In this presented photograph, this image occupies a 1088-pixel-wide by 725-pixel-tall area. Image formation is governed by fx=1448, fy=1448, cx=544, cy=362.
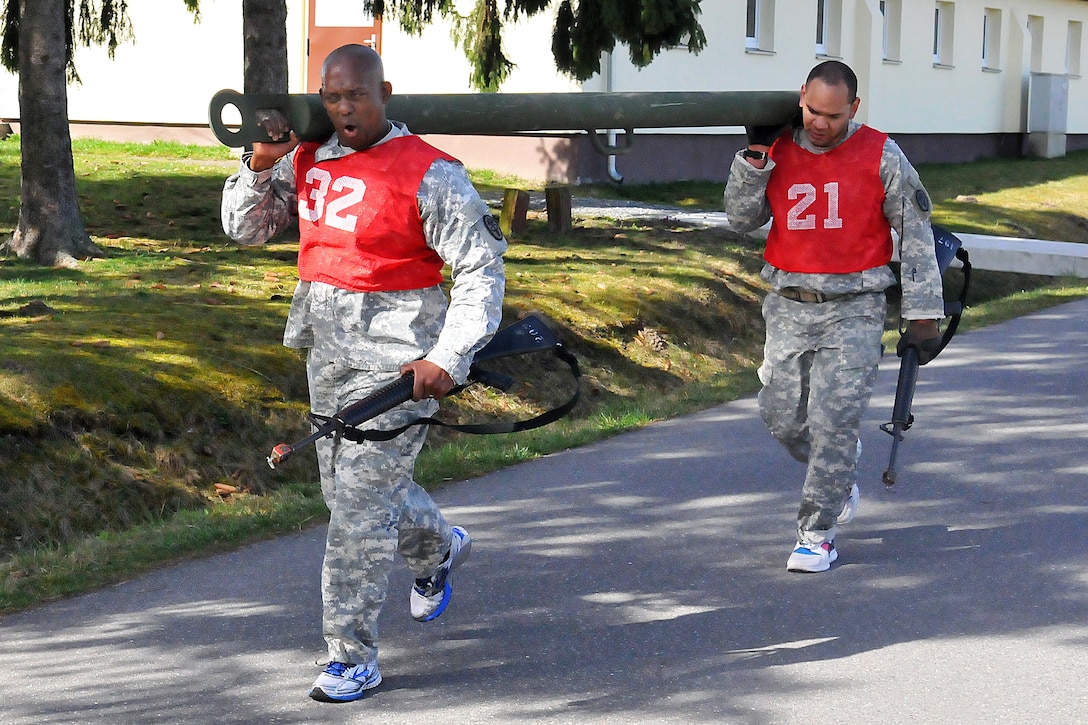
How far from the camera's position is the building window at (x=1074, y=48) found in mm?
36125

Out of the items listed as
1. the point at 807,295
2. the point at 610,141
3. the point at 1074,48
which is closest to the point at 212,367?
the point at 807,295

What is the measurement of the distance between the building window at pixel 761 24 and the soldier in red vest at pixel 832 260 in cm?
1897

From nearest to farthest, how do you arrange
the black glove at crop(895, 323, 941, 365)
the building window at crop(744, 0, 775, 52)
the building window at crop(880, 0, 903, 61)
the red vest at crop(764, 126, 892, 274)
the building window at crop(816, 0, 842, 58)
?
1. the red vest at crop(764, 126, 892, 274)
2. the black glove at crop(895, 323, 941, 365)
3. the building window at crop(744, 0, 775, 52)
4. the building window at crop(816, 0, 842, 58)
5. the building window at crop(880, 0, 903, 61)

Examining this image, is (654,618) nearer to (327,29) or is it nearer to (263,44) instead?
(263,44)

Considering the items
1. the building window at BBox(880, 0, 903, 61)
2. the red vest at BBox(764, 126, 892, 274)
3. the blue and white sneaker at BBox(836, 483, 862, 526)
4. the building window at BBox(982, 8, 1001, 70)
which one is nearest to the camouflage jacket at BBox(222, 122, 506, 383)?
the red vest at BBox(764, 126, 892, 274)

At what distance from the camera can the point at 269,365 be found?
27.8 ft

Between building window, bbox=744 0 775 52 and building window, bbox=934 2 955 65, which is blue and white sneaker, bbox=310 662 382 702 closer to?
building window, bbox=744 0 775 52

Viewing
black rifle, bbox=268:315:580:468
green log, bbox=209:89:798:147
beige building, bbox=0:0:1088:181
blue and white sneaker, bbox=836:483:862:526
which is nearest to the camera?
black rifle, bbox=268:315:580:468

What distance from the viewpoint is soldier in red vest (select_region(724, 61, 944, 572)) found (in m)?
5.32

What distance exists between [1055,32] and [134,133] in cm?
2248

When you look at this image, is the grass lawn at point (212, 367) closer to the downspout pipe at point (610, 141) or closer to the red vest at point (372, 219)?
the red vest at point (372, 219)

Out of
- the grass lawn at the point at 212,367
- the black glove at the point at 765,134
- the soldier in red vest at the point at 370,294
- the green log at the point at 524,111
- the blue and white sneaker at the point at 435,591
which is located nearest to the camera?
the soldier in red vest at the point at 370,294

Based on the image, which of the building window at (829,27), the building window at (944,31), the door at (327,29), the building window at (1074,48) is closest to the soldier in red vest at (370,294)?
the door at (327,29)

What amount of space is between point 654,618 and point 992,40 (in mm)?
30231
